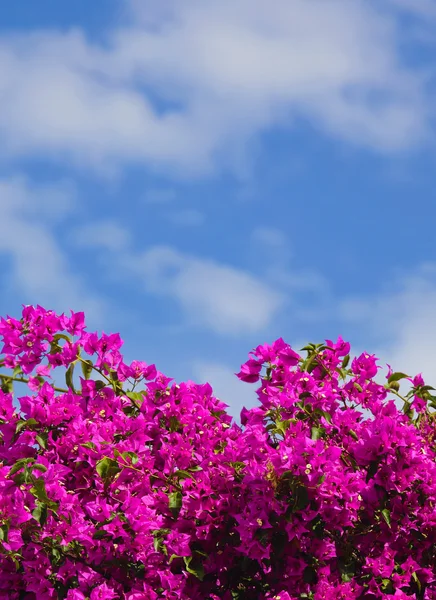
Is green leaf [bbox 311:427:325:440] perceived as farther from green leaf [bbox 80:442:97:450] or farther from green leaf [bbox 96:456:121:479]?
green leaf [bbox 80:442:97:450]

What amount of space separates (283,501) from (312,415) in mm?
693

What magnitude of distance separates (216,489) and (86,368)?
1169 millimetres

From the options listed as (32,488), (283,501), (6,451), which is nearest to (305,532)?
(283,501)

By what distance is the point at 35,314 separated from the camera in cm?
510

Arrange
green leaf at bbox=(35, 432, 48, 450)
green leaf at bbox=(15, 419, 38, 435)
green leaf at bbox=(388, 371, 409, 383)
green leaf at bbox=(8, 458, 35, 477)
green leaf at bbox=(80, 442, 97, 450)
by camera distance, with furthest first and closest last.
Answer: green leaf at bbox=(388, 371, 409, 383)
green leaf at bbox=(15, 419, 38, 435)
green leaf at bbox=(35, 432, 48, 450)
green leaf at bbox=(80, 442, 97, 450)
green leaf at bbox=(8, 458, 35, 477)

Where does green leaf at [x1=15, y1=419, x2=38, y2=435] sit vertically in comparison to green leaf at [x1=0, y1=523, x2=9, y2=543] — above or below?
above

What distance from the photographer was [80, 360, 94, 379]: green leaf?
16.8 feet

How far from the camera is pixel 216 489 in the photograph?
445 cm

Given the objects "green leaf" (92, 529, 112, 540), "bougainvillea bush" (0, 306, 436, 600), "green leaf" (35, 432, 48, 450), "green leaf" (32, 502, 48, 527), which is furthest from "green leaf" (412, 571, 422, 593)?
"green leaf" (35, 432, 48, 450)

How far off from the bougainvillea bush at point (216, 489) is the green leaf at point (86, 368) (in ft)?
0.10

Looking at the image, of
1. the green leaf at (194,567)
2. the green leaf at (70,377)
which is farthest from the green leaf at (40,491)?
the green leaf at (70,377)

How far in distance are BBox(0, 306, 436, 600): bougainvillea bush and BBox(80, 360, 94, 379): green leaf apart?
0.03 m

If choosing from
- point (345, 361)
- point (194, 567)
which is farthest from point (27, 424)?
point (345, 361)

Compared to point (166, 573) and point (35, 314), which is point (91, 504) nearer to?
point (166, 573)
